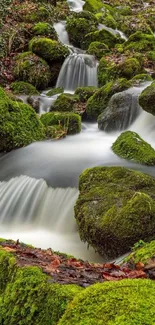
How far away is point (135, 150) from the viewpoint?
7113 mm

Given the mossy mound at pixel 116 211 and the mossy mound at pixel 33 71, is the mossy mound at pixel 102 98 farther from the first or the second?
the mossy mound at pixel 116 211

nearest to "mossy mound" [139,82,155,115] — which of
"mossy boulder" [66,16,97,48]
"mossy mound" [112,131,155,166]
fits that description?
"mossy mound" [112,131,155,166]

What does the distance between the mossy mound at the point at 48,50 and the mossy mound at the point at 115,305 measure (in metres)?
13.4

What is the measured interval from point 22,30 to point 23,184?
1124cm

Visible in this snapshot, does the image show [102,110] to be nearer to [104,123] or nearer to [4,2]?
[104,123]

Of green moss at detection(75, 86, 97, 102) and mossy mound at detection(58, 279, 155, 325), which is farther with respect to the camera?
green moss at detection(75, 86, 97, 102)

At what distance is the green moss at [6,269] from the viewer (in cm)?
247

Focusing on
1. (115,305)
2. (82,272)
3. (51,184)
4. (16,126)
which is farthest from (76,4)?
(115,305)

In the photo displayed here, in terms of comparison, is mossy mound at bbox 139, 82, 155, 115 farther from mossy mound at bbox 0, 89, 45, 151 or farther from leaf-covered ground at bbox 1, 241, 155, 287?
leaf-covered ground at bbox 1, 241, 155, 287

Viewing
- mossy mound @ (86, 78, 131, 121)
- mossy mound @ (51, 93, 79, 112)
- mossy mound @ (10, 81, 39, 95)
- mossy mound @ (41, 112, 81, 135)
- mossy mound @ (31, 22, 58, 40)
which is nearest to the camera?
mossy mound @ (41, 112, 81, 135)

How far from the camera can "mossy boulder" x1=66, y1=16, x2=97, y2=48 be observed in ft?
55.9

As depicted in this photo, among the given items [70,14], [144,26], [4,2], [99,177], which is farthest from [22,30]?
[99,177]

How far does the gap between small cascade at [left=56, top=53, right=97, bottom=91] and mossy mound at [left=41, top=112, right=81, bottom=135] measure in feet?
14.9

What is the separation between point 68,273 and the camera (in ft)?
8.39
